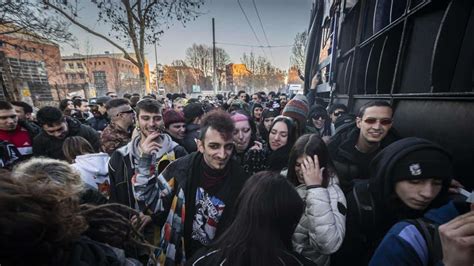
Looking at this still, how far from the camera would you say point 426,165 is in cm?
140

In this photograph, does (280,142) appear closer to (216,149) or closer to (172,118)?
(216,149)

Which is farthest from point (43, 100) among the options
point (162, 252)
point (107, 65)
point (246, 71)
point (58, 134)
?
point (107, 65)

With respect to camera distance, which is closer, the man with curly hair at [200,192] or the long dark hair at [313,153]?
the long dark hair at [313,153]

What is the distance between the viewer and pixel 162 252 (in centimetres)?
210

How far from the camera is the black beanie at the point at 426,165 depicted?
1387 millimetres

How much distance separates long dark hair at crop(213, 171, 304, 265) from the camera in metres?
1.14

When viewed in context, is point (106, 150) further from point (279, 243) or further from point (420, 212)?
point (420, 212)

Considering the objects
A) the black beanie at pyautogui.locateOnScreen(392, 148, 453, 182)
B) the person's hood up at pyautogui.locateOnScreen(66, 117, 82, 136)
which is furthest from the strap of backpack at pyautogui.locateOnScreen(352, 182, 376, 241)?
the person's hood up at pyautogui.locateOnScreen(66, 117, 82, 136)

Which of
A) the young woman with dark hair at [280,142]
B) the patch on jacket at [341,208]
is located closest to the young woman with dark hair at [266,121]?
the young woman with dark hair at [280,142]

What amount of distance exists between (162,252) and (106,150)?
1990 millimetres

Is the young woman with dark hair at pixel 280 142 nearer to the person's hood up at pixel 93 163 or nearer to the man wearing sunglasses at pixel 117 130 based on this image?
the person's hood up at pixel 93 163

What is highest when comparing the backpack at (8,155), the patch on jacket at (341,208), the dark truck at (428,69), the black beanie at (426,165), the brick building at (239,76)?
the brick building at (239,76)

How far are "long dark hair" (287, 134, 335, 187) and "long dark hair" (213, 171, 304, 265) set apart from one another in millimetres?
613

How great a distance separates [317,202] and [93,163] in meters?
2.39
